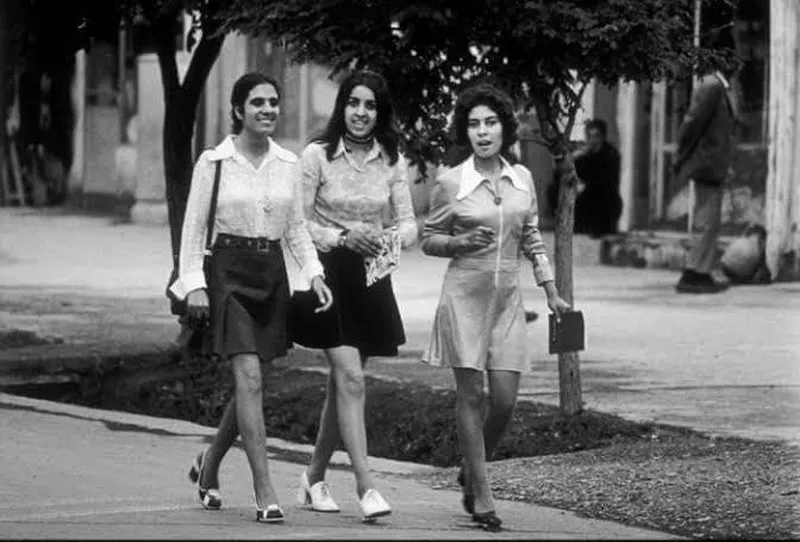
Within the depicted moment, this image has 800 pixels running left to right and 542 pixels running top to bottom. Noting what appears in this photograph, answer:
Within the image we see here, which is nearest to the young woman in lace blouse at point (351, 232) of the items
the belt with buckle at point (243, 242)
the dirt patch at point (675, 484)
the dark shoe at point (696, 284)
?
the belt with buckle at point (243, 242)

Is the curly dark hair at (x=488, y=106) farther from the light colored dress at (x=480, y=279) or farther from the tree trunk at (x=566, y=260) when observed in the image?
the tree trunk at (x=566, y=260)

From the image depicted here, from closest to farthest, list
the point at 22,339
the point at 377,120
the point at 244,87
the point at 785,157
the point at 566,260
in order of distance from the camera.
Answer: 1. the point at 244,87
2. the point at 377,120
3. the point at 566,260
4. the point at 22,339
5. the point at 785,157

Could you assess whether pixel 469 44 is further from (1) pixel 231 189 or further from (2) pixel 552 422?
(1) pixel 231 189

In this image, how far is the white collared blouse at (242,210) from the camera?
955 centimetres

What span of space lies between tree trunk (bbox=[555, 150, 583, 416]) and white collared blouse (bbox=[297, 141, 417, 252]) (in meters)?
2.46

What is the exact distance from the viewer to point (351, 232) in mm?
9773

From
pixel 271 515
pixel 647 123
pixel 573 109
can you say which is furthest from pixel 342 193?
pixel 647 123

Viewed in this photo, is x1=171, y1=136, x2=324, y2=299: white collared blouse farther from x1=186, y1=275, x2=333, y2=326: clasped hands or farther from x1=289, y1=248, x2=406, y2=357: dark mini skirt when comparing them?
x1=289, y1=248, x2=406, y2=357: dark mini skirt

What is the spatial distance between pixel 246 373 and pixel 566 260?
320 centimetres

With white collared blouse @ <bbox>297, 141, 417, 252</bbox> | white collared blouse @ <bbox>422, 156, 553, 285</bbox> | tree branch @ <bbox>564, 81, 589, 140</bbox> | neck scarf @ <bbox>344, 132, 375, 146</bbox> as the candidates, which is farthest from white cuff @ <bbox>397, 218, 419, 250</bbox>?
tree branch @ <bbox>564, 81, 589, 140</bbox>

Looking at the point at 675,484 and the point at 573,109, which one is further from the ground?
the point at 573,109

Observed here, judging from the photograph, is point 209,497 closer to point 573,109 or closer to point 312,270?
point 312,270

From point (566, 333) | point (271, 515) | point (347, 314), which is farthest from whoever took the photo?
point (566, 333)

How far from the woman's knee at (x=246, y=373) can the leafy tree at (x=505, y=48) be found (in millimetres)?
2742
